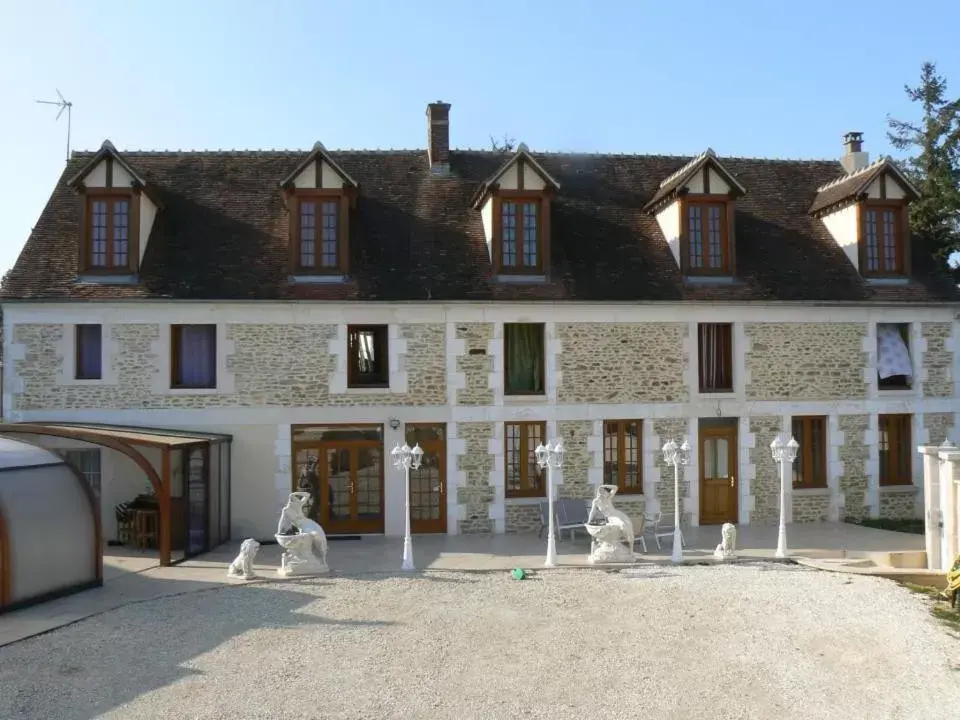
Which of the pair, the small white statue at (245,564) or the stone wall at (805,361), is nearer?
the small white statue at (245,564)

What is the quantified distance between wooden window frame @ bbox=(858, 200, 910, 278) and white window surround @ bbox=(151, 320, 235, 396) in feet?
41.6

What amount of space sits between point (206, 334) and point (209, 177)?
408cm

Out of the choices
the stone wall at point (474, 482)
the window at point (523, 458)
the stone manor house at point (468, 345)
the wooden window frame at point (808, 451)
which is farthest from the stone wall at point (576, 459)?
the wooden window frame at point (808, 451)

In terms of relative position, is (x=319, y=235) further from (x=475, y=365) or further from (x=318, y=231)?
(x=475, y=365)

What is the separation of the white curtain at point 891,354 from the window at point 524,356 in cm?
693

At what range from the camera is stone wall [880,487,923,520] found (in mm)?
16438

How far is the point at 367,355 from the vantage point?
15.5 m

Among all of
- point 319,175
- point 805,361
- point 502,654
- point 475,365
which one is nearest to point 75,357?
point 319,175

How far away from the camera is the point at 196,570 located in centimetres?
1238

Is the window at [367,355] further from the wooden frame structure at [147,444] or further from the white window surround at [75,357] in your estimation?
the white window surround at [75,357]

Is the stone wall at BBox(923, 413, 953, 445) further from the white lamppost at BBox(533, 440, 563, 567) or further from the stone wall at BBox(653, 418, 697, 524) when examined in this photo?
the white lamppost at BBox(533, 440, 563, 567)

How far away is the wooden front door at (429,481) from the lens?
50.2 feet

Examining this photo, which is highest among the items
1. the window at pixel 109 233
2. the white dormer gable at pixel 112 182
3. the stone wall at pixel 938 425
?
the white dormer gable at pixel 112 182

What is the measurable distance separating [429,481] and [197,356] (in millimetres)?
4901
